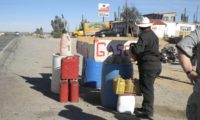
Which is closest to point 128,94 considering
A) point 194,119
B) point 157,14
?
point 194,119

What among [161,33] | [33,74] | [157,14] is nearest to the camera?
[33,74]

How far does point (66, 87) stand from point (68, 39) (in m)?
1.90

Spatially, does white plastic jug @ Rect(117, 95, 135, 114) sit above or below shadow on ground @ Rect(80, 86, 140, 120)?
above

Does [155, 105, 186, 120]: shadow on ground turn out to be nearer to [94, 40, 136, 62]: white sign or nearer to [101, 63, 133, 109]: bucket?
[101, 63, 133, 109]: bucket

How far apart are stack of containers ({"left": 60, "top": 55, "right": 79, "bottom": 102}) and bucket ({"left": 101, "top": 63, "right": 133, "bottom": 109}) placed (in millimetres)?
848

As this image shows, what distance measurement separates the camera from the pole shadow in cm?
768

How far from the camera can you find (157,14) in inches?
3716

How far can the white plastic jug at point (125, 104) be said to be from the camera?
26.6 feet

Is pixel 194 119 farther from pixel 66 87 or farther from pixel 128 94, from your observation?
pixel 66 87

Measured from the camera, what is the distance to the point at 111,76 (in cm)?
830

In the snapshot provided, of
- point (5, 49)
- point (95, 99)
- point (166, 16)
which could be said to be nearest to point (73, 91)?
point (95, 99)

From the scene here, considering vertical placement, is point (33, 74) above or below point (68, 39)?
below

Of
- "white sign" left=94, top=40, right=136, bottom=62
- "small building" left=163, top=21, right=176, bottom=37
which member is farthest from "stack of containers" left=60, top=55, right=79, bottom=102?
"small building" left=163, top=21, right=176, bottom=37

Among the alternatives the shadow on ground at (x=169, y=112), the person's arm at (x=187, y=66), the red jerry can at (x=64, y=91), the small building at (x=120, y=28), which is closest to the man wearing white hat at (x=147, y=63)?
the shadow on ground at (x=169, y=112)
